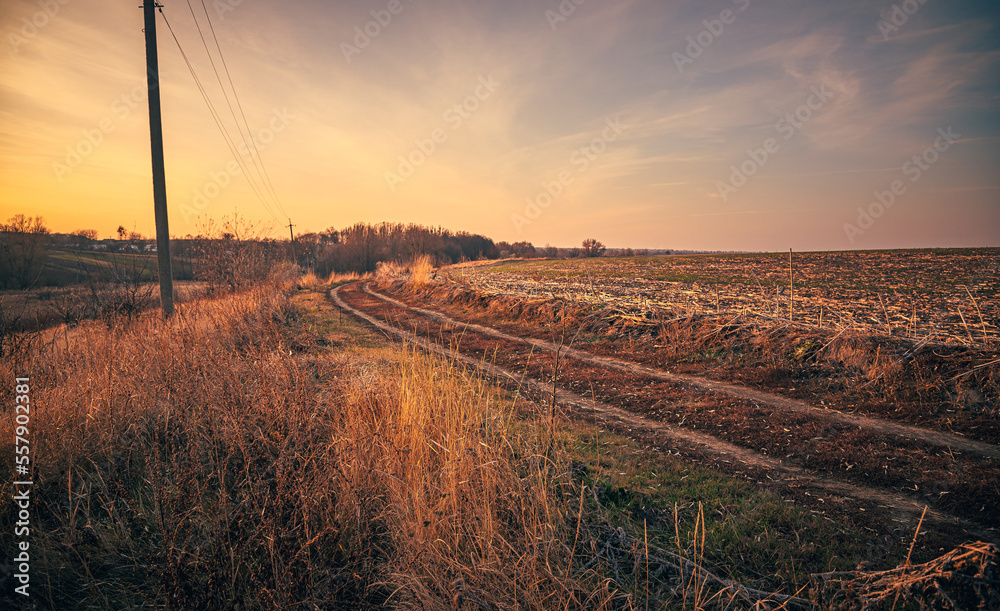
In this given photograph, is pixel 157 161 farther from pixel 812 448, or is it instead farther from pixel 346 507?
pixel 812 448

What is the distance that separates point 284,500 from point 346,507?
16.9 inches

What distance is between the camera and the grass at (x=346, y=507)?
231 cm

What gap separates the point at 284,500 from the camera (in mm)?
2676

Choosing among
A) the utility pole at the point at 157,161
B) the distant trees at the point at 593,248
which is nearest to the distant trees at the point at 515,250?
the distant trees at the point at 593,248

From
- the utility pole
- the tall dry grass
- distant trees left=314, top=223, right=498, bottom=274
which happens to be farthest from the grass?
distant trees left=314, top=223, right=498, bottom=274

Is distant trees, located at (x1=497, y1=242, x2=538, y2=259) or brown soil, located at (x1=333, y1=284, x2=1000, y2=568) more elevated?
distant trees, located at (x1=497, y1=242, x2=538, y2=259)

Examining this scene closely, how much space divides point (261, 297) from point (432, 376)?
12.2m

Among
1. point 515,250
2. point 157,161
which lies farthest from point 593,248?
point 157,161

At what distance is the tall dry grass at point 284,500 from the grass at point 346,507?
0.7 inches

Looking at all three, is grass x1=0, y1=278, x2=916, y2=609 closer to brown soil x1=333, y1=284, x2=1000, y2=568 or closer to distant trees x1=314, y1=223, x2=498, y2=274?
brown soil x1=333, y1=284, x2=1000, y2=568

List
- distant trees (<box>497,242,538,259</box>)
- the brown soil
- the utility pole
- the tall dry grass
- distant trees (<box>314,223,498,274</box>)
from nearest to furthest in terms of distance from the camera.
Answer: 1. the tall dry grass
2. the brown soil
3. the utility pole
4. distant trees (<box>314,223,498,274</box>)
5. distant trees (<box>497,242,538,259</box>)

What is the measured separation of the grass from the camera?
231 centimetres

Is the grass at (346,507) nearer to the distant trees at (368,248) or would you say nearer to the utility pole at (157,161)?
the utility pole at (157,161)

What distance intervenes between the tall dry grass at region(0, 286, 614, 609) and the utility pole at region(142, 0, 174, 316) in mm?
4302
